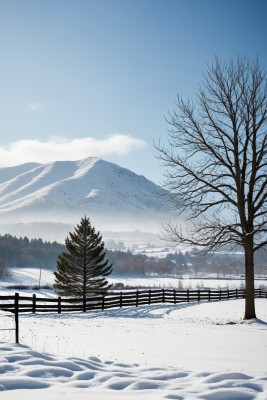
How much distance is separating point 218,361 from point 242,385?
237 centimetres

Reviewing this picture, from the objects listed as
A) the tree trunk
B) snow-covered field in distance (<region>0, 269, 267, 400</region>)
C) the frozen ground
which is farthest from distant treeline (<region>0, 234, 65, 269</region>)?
the frozen ground

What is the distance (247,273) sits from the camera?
18641 millimetres

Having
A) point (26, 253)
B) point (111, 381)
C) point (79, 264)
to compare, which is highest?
point (79, 264)

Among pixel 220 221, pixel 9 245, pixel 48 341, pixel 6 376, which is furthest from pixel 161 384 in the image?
pixel 9 245

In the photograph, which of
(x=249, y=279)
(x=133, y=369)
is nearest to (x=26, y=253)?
(x=249, y=279)

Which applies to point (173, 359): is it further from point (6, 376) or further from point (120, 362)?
point (6, 376)

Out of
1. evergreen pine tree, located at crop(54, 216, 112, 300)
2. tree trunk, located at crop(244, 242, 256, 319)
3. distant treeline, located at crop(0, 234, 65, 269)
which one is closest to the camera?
tree trunk, located at crop(244, 242, 256, 319)

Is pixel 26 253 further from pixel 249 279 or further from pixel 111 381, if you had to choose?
pixel 111 381

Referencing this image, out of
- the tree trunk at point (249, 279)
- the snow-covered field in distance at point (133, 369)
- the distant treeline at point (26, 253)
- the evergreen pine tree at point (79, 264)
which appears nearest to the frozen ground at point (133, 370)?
the snow-covered field in distance at point (133, 369)

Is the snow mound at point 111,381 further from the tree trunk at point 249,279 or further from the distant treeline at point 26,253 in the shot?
the distant treeline at point 26,253

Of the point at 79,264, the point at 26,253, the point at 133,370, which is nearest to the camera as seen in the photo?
the point at 133,370

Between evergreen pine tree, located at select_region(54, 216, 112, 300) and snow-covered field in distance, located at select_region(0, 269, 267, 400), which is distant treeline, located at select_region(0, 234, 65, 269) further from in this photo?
snow-covered field in distance, located at select_region(0, 269, 267, 400)

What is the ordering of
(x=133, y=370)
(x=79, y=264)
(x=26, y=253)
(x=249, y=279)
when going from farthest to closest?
(x=26, y=253) < (x=79, y=264) < (x=249, y=279) < (x=133, y=370)

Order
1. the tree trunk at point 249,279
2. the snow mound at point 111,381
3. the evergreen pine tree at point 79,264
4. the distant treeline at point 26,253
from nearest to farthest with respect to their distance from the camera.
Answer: the snow mound at point 111,381 → the tree trunk at point 249,279 → the evergreen pine tree at point 79,264 → the distant treeline at point 26,253
